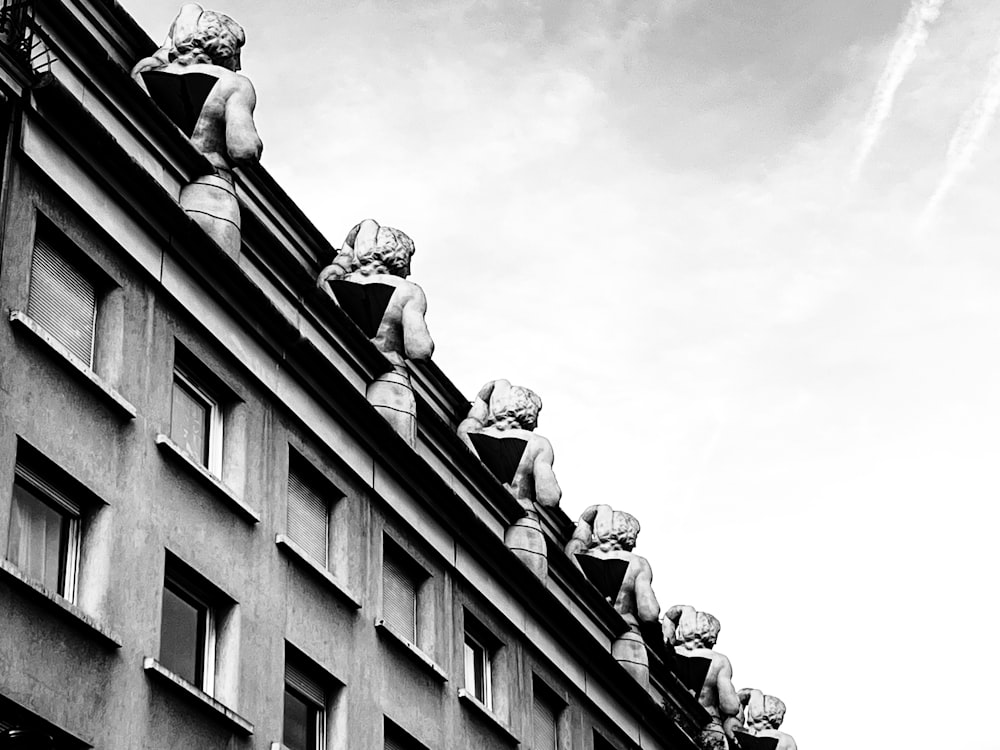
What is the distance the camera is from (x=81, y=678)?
84.1ft

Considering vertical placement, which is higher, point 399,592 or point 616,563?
point 616,563

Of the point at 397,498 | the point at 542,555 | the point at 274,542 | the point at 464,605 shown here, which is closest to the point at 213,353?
the point at 274,542

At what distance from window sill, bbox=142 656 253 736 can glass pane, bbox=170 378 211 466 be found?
3.61m

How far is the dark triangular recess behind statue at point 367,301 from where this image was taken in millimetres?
38156

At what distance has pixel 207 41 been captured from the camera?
34.9 m

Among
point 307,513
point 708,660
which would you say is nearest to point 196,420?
point 307,513

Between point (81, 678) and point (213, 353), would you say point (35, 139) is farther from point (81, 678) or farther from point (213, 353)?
point (81, 678)

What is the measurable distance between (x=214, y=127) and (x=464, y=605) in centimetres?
976

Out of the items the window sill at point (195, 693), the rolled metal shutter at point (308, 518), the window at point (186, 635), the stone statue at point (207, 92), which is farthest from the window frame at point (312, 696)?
the stone statue at point (207, 92)

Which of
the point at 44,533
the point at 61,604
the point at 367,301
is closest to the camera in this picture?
the point at 61,604

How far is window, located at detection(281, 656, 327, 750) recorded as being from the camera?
3127 cm

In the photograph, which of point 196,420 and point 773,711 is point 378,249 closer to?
point 196,420

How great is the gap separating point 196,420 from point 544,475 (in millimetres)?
13592

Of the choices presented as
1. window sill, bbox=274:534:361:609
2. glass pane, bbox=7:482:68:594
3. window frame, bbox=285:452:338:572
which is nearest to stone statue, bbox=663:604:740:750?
window frame, bbox=285:452:338:572
